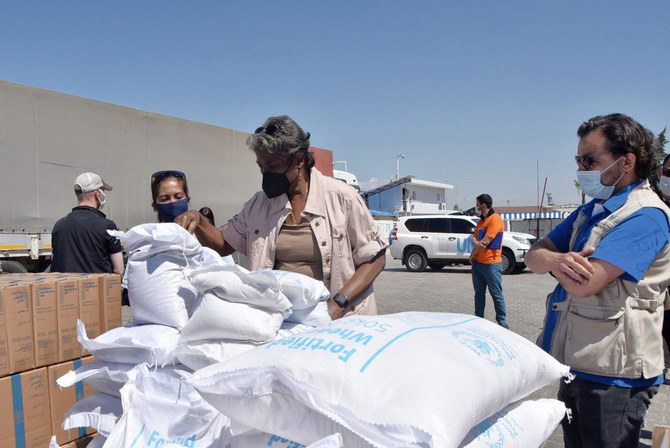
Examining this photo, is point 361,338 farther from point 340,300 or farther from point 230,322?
point 340,300

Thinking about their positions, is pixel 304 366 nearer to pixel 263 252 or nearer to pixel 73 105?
pixel 263 252

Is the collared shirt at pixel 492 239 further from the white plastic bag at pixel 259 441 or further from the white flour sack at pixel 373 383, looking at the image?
the white plastic bag at pixel 259 441

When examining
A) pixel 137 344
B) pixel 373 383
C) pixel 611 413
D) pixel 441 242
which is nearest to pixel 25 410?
pixel 137 344

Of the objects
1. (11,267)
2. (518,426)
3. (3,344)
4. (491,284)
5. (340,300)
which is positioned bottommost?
(491,284)

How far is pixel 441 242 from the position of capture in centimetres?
1533

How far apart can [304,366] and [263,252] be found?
115 cm

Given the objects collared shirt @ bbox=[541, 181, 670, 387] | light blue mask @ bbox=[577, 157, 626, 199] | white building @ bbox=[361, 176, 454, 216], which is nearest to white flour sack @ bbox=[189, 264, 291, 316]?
collared shirt @ bbox=[541, 181, 670, 387]

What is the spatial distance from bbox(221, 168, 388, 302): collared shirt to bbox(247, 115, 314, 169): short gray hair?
0.23m

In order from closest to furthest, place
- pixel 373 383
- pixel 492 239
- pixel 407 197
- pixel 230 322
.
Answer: pixel 373 383 → pixel 230 322 → pixel 492 239 → pixel 407 197

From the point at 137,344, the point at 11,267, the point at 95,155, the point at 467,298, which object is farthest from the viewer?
the point at 467,298

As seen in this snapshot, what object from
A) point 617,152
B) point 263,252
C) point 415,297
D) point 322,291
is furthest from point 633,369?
point 415,297

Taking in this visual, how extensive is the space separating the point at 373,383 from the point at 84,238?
9.63 feet

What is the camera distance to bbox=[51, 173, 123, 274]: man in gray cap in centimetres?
334

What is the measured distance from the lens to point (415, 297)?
10266 mm
